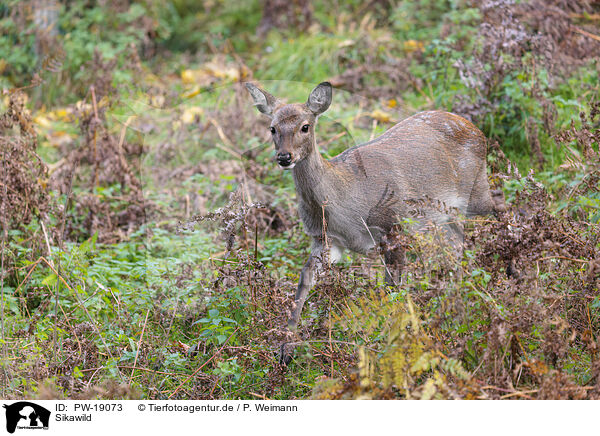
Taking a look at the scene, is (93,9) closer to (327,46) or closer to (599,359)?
(327,46)

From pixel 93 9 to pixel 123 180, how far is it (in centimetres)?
471

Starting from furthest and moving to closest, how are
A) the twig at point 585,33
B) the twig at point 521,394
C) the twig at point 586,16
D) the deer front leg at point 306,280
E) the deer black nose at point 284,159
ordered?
the twig at point 586,16
the twig at point 585,33
the deer front leg at point 306,280
the deer black nose at point 284,159
the twig at point 521,394

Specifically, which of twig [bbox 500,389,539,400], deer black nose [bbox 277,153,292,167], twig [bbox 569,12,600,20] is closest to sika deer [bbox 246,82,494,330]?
deer black nose [bbox 277,153,292,167]

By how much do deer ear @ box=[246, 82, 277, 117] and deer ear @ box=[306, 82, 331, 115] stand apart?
0.30m

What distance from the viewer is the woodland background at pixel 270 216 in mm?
4004

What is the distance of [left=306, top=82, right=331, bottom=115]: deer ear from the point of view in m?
4.98

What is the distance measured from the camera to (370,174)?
539cm

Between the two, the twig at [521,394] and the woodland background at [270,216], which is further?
the woodland background at [270,216]

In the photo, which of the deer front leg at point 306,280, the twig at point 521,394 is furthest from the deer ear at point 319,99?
the twig at point 521,394

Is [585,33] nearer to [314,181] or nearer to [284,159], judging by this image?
[314,181]

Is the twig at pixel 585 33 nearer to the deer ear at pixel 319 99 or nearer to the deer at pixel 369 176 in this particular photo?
the deer at pixel 369 176

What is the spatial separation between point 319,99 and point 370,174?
71cm
